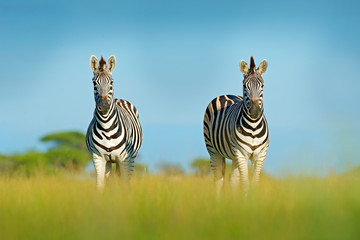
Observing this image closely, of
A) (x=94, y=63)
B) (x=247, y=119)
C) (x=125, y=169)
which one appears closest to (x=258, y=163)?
(x=247, y=119)

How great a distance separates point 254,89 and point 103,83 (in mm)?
3040

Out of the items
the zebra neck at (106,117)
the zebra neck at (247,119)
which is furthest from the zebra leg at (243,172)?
the zebra neck at (106,117)

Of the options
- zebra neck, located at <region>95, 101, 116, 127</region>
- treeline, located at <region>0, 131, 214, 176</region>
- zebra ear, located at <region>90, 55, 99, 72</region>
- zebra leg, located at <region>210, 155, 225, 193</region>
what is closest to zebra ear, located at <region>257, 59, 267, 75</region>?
zebra leg, located at <region>210, 155, 225, 193</region>

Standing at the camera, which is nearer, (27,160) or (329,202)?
(329,202)

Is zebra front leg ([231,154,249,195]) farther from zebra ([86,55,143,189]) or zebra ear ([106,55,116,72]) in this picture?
zebra ear ([106,55,116,72])

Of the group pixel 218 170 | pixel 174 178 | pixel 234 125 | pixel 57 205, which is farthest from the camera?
pixel 174 178

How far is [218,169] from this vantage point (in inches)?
446

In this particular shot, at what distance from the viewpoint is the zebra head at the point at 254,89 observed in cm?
917

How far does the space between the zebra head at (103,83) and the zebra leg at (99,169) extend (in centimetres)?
98

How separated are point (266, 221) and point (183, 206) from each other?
4.18 ft

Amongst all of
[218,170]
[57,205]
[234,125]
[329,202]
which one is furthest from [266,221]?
[218,170]

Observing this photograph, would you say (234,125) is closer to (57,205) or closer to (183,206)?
(183,206)

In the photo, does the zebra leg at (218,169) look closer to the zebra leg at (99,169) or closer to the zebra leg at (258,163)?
the zebra leg at (258,163)

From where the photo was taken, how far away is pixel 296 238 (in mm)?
5355
